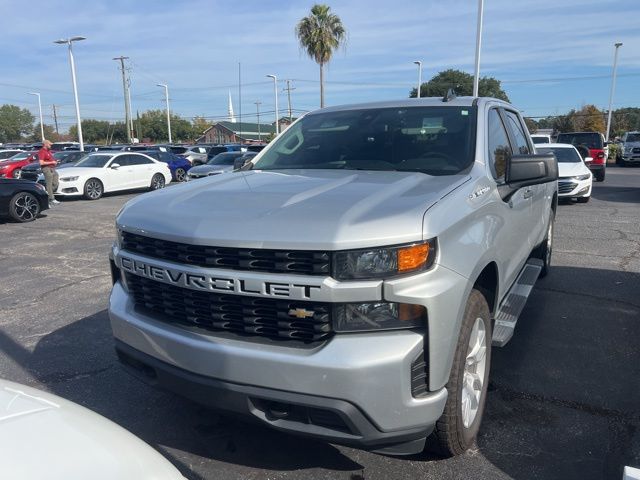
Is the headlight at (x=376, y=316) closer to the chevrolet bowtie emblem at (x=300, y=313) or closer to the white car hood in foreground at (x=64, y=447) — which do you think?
the chevrolet bowtie emblem at (x=300, y=313)

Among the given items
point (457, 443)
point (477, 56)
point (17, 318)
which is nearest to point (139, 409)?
point (457, 443)

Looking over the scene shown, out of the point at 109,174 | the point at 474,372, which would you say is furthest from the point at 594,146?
the point at 474,372

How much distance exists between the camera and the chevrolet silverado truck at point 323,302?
224 centimetres

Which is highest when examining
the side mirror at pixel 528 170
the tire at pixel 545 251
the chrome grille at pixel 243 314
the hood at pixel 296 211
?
the side mirror at pixel 528 170

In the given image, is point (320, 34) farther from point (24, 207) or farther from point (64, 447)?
point (64, 447)

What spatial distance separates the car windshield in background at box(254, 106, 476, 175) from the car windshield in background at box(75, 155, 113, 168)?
15.4 m

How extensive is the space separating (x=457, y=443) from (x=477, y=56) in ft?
68.1

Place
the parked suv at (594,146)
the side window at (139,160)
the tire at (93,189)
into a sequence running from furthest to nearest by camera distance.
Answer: the parked suv at (594,146) < the side window at (139,160) < the tire at (93,189)

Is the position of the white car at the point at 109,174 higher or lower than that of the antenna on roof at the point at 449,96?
lower

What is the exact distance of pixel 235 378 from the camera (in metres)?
2.37

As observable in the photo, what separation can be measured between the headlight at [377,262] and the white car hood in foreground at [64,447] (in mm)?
994

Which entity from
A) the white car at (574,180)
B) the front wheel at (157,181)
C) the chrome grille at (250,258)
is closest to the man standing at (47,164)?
the front wheel at (157,181)

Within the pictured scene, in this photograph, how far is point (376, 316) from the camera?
2.29 metres

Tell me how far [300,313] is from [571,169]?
12758 millimetres
